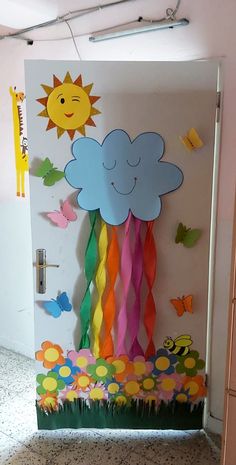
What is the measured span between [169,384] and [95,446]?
1.67 ft

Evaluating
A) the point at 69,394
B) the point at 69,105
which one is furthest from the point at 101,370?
the point at 69,105

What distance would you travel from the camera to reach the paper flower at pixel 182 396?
82.2 inches

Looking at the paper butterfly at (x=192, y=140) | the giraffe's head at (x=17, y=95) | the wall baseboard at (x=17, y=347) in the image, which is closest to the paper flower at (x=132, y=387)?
the wall baseboard at (x=17, y=347)

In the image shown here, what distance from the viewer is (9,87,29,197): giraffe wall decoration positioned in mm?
2566

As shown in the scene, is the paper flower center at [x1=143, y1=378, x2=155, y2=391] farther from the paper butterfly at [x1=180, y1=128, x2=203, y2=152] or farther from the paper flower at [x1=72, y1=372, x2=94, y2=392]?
the paper butterfly at [x1=180, y1=128, x2=203, y2=152]

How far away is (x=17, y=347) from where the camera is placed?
299 cm

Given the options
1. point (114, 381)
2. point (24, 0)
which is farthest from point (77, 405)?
point (24, 0)

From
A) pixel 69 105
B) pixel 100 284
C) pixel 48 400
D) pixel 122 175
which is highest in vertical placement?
pixel 69 105

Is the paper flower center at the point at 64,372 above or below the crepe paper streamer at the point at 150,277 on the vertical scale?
below

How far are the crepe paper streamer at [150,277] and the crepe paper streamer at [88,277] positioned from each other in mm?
254

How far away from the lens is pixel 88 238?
1.96 meters

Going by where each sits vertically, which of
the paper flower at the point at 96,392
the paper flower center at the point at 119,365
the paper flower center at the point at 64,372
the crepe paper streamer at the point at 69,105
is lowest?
A: the paper flower at the point at 96,392

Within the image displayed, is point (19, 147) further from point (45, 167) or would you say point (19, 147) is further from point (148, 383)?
point (148, 383)

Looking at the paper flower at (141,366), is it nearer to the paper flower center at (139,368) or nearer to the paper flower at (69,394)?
the paper flower center at (139,368)
